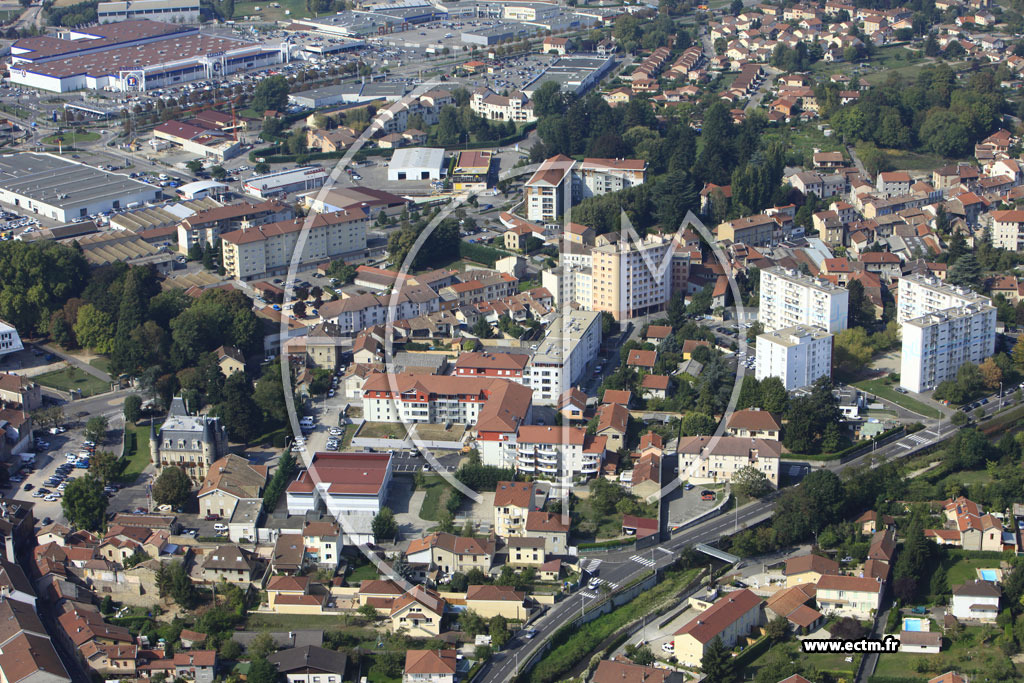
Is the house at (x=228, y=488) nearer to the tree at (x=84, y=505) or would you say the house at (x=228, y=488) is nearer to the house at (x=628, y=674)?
the tree at (x=84, y=505)

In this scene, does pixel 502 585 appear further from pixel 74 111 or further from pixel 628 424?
pixel 74 111

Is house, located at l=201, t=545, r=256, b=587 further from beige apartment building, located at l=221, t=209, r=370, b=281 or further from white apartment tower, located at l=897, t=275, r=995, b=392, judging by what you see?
white apartment tower, located at l=897, t=275, r=995, b=392

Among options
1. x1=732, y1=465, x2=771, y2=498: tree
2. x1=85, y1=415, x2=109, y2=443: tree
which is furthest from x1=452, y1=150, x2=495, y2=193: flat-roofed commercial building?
x1=732, y1=465, x2=771, y2=498: tree

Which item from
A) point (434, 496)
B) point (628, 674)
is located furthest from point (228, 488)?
point (628, 674)

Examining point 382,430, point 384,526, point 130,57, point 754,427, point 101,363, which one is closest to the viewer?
point 384,526

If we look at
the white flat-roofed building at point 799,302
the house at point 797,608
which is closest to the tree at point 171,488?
the house at point 797,608

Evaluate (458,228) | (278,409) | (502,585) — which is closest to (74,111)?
(458,228)

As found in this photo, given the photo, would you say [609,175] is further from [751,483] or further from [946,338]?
[751,483]
